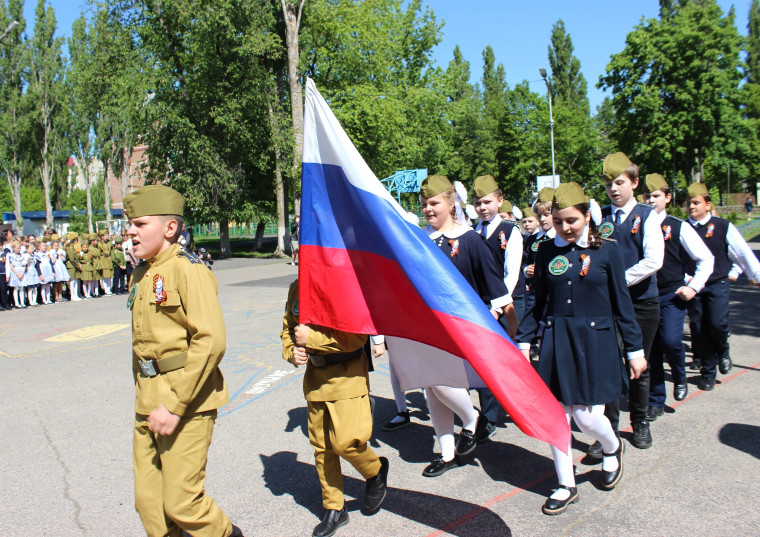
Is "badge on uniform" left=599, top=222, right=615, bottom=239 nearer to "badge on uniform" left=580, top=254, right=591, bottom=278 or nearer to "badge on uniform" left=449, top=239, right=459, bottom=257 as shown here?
"badge on uniform" left=580, top=254, right=591, bottom=278

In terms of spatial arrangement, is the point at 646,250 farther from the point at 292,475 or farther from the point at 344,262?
the point at 292,475

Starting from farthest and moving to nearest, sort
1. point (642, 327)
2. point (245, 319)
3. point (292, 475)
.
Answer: point (245, 319) < point (642, 327) < point (292, 475)

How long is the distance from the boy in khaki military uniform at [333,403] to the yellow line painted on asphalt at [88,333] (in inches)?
344

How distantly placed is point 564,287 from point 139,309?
8.55ft

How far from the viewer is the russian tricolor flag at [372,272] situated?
3283mm

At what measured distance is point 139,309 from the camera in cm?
329

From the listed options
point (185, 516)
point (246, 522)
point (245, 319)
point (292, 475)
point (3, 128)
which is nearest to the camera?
point (185, 516)

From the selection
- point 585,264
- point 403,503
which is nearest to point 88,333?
point 403,503

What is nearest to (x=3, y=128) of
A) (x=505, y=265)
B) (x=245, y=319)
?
(x=245, y=319)

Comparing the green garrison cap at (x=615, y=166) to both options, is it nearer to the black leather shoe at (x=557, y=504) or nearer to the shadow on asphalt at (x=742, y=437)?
the shadow on asphalt at (x=742, y=437)

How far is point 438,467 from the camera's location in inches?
180

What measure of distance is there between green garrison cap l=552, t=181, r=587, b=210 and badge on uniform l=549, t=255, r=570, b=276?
360mm

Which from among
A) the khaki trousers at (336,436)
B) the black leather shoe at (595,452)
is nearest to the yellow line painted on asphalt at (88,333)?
the khaki trousers at (336,436)

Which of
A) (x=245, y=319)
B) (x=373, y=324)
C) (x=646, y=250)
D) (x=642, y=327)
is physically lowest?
(x=245, y=319)
